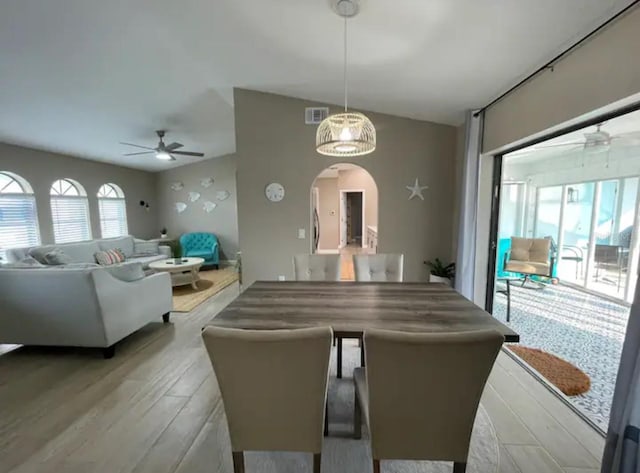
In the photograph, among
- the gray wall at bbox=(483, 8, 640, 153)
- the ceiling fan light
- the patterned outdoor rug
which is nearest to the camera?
the gray wall at bbox=(483, 8, 640, 153)

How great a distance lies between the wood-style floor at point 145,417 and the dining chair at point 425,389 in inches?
30.9

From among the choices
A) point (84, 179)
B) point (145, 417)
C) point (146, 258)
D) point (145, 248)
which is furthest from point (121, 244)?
point (145, 417)

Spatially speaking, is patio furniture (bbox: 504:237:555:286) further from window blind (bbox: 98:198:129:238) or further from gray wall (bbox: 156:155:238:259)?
window blind (bbox: 98:198:129:238)

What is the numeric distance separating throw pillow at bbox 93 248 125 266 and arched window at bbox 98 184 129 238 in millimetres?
A: 937

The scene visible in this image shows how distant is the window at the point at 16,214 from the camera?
465 centimetres

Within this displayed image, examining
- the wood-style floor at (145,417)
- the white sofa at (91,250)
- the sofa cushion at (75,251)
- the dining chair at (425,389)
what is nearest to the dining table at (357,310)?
the dining chair at (425,389)

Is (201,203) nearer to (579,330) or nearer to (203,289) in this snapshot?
(203,289)

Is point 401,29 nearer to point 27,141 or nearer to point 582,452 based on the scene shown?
point 582,452

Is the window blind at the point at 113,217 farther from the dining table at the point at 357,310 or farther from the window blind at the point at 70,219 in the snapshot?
the dining table at the point at 357,310

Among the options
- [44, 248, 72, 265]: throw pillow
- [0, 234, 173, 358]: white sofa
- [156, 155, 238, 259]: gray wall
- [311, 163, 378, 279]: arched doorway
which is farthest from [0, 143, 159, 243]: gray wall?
[311, 163, 378, 279]: arched doorway

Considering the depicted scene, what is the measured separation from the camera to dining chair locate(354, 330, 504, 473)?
111 centimetres

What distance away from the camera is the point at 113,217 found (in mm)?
6828

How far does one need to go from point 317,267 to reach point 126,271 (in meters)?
2.07

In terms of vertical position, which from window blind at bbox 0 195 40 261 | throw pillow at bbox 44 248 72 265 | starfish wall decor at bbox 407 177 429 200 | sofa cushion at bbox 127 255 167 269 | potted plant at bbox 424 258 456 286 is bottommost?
sofa cushion at bbox 127 255 167 269
